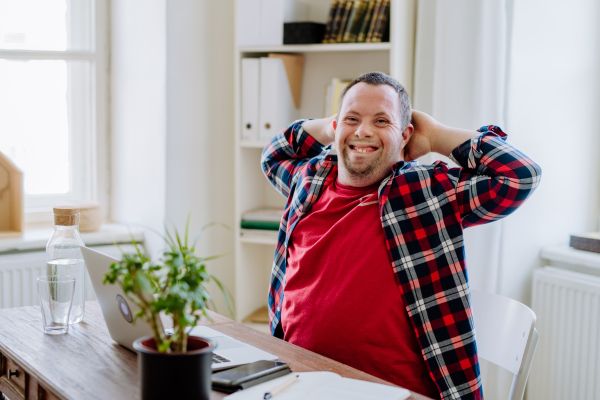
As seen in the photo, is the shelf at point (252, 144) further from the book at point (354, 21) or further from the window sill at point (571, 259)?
the window sill at point (571, 259)

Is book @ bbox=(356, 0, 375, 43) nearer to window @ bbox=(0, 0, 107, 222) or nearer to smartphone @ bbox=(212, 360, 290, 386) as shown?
window @ bbox=(0, 0, 107, 222)

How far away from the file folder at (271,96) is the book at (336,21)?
24 cm

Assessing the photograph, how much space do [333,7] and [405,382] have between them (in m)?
1.60

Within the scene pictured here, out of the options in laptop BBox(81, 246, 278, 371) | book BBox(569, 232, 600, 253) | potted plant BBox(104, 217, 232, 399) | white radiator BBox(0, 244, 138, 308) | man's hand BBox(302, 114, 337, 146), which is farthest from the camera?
white radiator BBox(0, 244, 138, 308)

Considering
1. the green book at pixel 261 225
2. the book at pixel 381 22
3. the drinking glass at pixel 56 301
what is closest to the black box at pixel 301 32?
the book at pixel 381 22

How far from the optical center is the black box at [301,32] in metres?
2.52

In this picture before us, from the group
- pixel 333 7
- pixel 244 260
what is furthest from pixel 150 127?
pixel 333 7

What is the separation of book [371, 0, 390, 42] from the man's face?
769 mm

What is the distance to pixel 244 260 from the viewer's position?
2.80 metres

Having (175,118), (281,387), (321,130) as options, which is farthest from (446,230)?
(175,118)

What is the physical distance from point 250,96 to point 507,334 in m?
1.59

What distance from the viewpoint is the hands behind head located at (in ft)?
5.69

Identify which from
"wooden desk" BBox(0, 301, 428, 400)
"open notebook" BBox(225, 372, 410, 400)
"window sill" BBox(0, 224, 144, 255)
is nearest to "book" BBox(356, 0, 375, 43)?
"window sill" BBox(0, 224, 144, 255)

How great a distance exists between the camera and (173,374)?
880 mm
